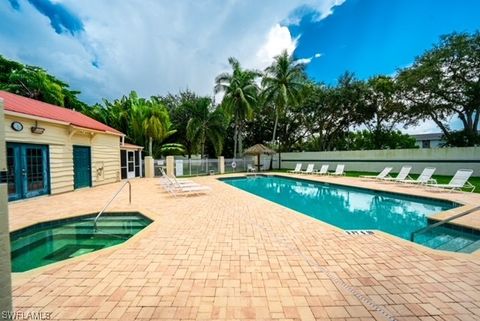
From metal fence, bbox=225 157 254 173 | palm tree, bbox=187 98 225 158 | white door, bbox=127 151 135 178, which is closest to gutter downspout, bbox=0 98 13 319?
white door, bbox=127 151 135 178

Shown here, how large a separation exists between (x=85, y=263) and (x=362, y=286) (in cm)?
397

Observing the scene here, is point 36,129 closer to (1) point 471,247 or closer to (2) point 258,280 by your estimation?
(2) point 258,280

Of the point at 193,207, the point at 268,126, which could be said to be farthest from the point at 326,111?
the point at 193,207

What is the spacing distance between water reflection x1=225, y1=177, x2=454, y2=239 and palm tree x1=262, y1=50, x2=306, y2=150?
12.7 meters

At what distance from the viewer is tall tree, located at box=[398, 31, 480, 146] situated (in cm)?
1647

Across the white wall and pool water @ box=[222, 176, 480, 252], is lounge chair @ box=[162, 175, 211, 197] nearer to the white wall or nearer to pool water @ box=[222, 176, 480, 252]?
pool water @ box=[222, 176, 480, 252]

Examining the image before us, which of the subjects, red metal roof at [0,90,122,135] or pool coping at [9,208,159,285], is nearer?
pool coping at [9,208,159,285]

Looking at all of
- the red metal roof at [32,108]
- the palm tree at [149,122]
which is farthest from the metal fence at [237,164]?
the red metal roof at [32,108]

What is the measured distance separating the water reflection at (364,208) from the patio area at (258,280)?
2.57m

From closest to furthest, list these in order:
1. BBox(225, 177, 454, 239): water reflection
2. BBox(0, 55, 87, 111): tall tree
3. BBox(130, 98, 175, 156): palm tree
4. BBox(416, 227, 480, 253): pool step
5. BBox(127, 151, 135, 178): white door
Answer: BBox(416, 227, 480, 253): pool step → BBox(225, 177, 454, 239): water reflection → BBox(127, 151, 135, 178): white door → BBox(130, 98, 175, 156): palm tree → BBox(0, 55, 87, 111): tall tree

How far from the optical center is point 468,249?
4688 millimetres

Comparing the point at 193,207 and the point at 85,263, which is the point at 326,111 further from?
the point at 85,263

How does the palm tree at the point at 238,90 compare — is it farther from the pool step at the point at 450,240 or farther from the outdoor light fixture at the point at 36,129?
the pool step at the point at 450,240

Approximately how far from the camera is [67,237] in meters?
5.71
